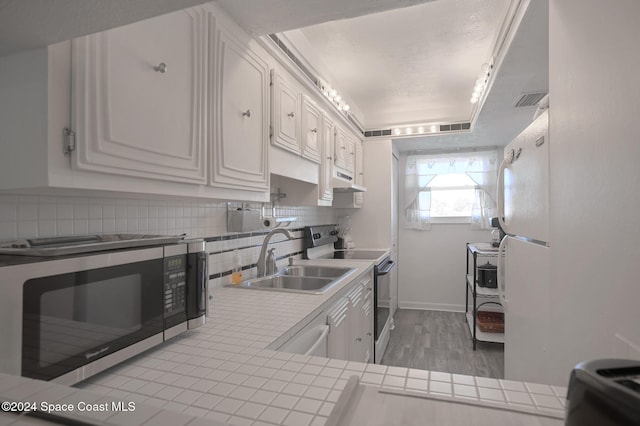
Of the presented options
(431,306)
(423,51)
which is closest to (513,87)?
(423,51)

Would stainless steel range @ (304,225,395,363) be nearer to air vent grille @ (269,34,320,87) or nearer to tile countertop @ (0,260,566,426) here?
air vent grille @ (269,34,320,87)

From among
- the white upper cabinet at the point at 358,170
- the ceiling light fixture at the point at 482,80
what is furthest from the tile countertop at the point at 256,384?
the white upper cabinet at the point at 358,170

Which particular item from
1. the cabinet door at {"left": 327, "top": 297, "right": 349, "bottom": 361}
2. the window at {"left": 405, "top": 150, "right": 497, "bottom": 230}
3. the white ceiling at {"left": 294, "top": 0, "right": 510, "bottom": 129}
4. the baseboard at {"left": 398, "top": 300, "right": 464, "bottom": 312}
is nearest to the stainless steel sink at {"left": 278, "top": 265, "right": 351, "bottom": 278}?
the cabinet door at {"left": 327, "top": 297, "right": 349, "bottom": 361}

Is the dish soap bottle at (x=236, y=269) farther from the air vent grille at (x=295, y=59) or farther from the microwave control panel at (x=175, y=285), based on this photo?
the air vent grille at (x=295, y=59)

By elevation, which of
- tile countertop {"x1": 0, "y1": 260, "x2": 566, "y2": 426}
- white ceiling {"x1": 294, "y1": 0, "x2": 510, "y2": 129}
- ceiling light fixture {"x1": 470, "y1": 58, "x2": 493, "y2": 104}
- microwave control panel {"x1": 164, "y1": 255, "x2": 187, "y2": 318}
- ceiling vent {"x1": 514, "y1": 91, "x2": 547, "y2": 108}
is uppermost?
white ceiling {"x1": 294, "y1": 0, "x2": 510, "y2": 129}

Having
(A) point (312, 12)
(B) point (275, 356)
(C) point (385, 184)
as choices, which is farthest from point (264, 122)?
(C) point (385, 184)

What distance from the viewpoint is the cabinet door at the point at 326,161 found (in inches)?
103

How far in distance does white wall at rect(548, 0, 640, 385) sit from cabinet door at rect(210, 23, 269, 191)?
3.96 feet

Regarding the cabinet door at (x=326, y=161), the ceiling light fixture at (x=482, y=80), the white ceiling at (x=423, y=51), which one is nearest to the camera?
the white ceiling at (x=423, y=51)

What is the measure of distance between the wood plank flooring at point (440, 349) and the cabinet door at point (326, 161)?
1.68m

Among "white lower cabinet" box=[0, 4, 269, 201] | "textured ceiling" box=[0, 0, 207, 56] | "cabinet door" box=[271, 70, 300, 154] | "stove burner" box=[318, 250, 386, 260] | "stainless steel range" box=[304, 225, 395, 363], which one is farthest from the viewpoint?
"stove burner" box=[318, 250, 386, 260]

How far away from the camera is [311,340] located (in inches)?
57.7

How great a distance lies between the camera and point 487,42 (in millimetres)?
2410

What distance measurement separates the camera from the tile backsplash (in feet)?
3.26
